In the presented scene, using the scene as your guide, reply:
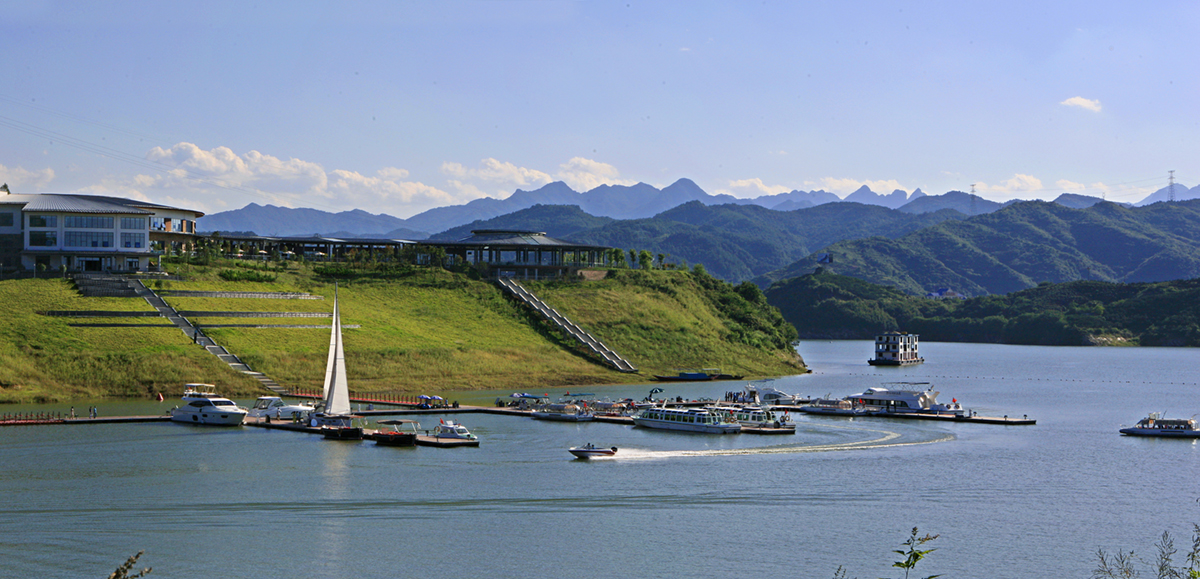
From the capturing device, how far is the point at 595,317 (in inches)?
5364

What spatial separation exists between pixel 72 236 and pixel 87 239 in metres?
1.45

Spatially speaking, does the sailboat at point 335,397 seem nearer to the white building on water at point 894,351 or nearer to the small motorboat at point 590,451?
the small motorboat at point 590,451

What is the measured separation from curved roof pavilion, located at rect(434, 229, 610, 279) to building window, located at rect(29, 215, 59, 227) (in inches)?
1951

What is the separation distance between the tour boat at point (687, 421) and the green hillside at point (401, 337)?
27.3 metres

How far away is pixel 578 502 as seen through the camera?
5247cm

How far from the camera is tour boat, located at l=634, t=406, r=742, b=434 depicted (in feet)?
265

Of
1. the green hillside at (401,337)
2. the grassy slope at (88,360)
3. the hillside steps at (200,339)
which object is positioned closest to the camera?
the grassy slope at (88,360)

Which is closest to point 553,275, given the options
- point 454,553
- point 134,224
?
point 134,224

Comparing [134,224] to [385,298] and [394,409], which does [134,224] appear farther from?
[394,409]

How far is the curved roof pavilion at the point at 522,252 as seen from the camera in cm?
14912

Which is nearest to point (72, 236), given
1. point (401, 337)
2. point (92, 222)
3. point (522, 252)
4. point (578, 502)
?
point (92, 222)

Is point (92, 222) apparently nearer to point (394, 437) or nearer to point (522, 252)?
point (522, 252)

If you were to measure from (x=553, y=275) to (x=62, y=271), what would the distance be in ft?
204

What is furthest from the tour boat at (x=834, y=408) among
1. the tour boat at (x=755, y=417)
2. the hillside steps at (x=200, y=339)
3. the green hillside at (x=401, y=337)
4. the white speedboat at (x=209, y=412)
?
the white speedboat at (x=209, y=412)
